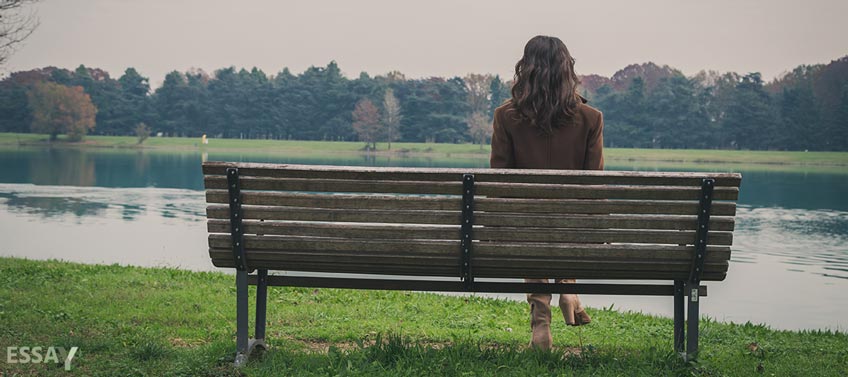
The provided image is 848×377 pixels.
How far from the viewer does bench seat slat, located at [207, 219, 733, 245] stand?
482cm

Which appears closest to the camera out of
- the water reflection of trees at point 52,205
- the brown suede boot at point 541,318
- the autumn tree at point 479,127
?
the brown suede boot at point 541,318

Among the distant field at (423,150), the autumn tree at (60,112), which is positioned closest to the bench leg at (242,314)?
the distant field at (423,150)

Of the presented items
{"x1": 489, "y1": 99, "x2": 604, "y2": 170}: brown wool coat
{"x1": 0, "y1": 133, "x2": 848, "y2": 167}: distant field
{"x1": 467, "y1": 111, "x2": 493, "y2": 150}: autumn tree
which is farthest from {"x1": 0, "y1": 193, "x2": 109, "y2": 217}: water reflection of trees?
{"x1": 467, "y1": 111, "x2": 493, "y2": 150}: autumn tree

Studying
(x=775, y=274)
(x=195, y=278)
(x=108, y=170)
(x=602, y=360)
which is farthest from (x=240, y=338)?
(x=108, y=170)

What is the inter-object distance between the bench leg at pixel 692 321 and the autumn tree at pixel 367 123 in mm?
100197

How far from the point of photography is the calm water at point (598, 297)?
11.9 metres

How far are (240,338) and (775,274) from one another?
12.4 metres

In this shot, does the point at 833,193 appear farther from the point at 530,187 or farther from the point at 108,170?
the point at 530,187

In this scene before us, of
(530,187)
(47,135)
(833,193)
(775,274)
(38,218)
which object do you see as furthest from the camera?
(47,135)

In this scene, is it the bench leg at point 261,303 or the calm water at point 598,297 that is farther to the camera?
the calm water at point 598,297

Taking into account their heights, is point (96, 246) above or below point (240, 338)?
below

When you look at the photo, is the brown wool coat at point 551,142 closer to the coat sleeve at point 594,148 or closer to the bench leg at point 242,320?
the coat sleeve at point 594,148

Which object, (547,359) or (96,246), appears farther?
(96,246)

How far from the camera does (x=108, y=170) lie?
161ft
